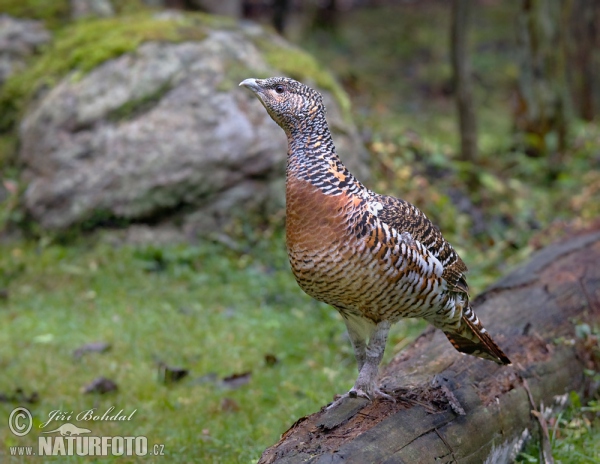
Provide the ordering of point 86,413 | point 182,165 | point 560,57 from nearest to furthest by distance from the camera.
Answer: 1. point 86,413
2. point 182,165
3. point 560,57

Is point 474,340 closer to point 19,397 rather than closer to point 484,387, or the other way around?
point 484,387

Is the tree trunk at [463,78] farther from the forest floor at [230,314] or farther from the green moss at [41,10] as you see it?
the green moss at [41,10]

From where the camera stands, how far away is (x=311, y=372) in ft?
19.3

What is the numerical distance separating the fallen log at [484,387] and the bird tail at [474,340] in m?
0.13

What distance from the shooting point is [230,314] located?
22.7 feet

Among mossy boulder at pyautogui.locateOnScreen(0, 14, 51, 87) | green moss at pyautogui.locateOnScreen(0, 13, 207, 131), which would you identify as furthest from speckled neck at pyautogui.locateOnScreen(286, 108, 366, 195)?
mossy boulder at pyautogui.locateOnScreen(0, 14, 51, 87)

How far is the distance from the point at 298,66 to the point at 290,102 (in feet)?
16.9

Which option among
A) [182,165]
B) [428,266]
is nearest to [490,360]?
[428,266]

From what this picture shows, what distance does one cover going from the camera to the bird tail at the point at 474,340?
4.30 metres

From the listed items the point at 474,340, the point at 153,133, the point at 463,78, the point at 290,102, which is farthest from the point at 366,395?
the point at 463,78

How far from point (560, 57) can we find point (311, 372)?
866 centimetres

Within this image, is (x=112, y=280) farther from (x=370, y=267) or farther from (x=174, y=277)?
(x=370, y=267)

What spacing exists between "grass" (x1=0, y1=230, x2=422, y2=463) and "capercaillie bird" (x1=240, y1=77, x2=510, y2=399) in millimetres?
1168

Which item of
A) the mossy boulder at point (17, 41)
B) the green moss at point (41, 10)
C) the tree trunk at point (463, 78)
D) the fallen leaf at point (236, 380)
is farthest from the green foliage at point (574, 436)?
the green moss at point (41, 10)
